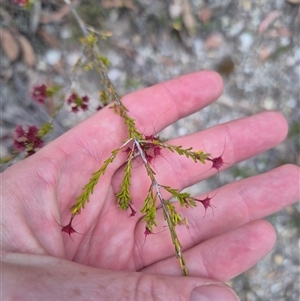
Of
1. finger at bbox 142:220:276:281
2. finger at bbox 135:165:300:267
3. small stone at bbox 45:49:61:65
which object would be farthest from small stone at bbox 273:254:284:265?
small stone at bbox 45:49:61:65

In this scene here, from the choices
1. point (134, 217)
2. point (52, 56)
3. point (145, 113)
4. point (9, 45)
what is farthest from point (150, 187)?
point (9, 45)

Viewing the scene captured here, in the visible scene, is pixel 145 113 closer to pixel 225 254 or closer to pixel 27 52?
pixel 225 254

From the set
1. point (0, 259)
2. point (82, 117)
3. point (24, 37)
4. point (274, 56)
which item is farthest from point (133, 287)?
point (274, 56)

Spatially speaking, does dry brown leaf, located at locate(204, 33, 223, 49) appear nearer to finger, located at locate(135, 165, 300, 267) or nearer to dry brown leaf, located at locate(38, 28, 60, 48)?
dry brown leaf, located at locate(38, 28, 60, 48)

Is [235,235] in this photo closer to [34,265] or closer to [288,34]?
[34,265]

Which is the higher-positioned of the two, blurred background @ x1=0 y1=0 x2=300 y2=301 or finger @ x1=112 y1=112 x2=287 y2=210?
blurred background @ x1=0 y1=0 x2=300 y2=301

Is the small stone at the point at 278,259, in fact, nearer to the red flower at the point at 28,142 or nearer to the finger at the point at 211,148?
the finger at the point at 211,148

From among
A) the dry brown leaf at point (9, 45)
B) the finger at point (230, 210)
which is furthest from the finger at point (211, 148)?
the dry brown leaf at point (9, 45)
